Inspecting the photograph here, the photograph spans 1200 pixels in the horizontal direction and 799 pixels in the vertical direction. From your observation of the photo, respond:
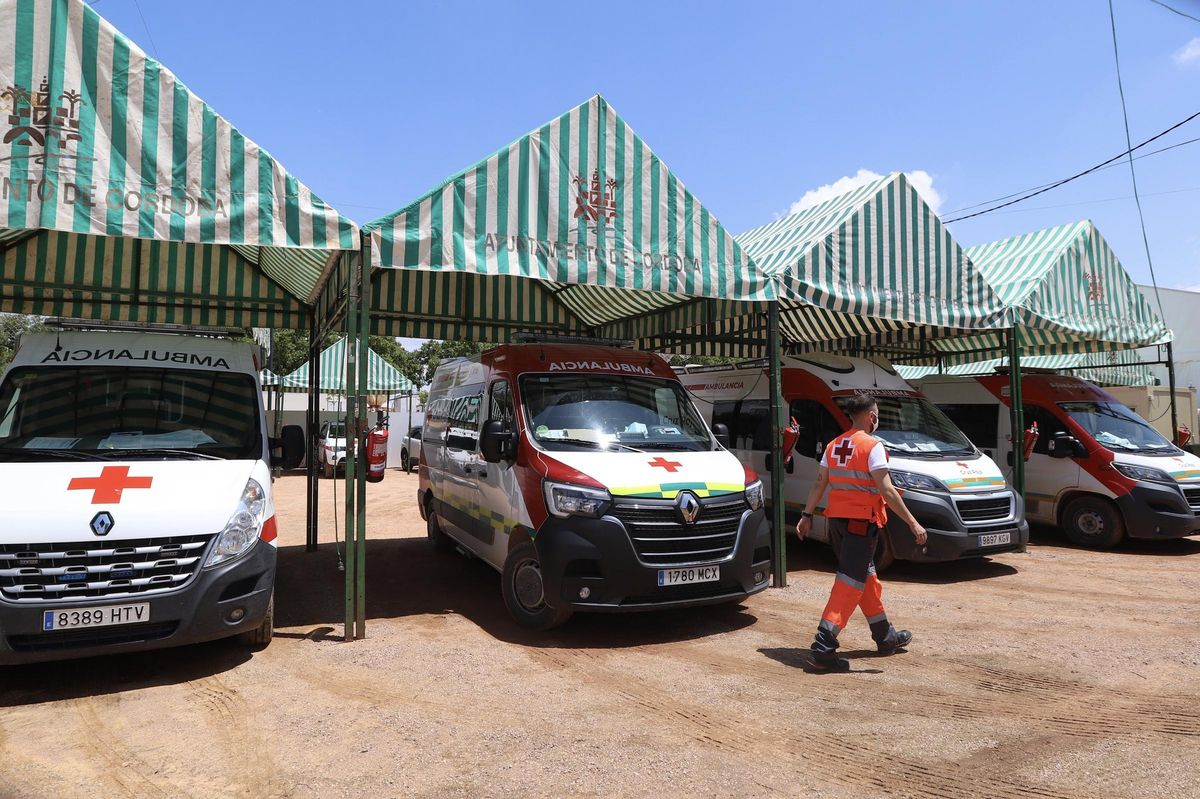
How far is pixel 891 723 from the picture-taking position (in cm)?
439

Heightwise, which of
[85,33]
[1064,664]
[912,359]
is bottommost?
[1064,664]

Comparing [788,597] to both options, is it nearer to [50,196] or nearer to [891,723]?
[891,723]

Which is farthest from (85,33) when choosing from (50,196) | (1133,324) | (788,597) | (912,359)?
(912,359)

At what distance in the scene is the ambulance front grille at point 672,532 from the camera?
5.87 meters

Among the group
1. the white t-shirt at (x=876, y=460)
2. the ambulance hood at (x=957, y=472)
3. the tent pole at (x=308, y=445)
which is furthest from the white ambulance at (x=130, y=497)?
the ambulance hood at (x=957, y=472)

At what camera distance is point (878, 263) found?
9.16 metres

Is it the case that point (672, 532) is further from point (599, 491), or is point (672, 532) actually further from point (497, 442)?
point (497, 442)

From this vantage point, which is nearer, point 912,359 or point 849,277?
point 849,277

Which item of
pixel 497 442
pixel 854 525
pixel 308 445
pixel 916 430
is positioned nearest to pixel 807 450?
pixel 916 430

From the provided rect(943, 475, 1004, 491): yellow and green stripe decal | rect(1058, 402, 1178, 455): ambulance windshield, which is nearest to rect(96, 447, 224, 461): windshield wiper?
rect(943, 475, 1004, 491): yellow and green stripe decal

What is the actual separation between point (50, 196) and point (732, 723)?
573 cm

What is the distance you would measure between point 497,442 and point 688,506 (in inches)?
67.6

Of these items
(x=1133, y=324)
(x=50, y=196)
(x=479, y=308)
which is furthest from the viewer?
(x=1133, y=324)

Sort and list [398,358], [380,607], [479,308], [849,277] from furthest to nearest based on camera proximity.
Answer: [398,358] → [479,308] → [849,277] → [380,607]
